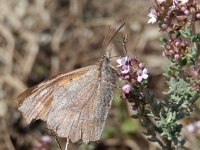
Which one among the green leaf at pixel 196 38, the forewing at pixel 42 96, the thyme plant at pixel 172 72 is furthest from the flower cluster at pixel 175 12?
the forewing at pixel 42 96

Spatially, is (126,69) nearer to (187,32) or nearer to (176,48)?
(176,48)

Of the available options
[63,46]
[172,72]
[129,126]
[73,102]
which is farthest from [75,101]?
[63,46]

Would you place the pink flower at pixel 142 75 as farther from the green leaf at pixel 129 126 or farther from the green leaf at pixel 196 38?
the green leaf at pixel 129 126

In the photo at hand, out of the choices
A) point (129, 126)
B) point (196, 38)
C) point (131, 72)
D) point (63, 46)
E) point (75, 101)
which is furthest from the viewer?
point (63, 46)

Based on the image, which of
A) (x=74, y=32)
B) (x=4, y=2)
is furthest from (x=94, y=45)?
(x=4, y=2)

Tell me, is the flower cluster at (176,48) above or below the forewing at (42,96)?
above

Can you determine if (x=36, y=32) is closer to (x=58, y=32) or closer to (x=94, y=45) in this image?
(x=58, y=32)
